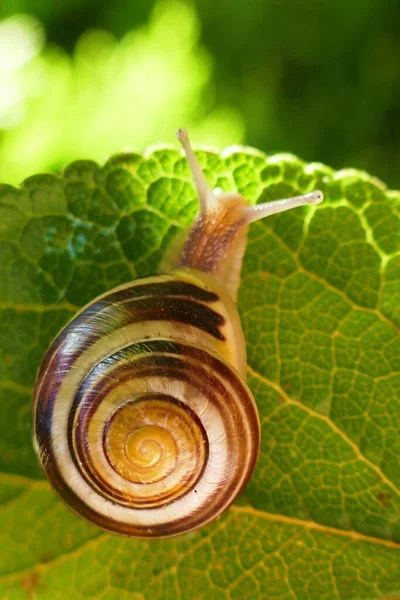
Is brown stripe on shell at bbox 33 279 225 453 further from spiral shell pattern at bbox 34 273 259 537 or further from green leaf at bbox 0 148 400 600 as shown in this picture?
green leaf at bbox 0 148 400 600

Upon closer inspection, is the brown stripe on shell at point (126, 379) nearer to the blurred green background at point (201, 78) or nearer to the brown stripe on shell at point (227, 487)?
the brown stripe on shell at point (227, 487)

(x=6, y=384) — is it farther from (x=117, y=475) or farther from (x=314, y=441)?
(x=314, y=441)

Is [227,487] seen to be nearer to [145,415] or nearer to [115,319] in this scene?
[145,415]

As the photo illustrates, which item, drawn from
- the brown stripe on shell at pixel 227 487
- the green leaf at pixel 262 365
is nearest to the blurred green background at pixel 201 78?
the green leaf at pixel 262 365

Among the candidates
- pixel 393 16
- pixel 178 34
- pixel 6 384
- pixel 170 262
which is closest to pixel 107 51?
pixel 178 34

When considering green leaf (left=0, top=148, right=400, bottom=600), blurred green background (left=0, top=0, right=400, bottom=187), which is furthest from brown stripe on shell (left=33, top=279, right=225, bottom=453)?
blurred green background (left=0, top=0, right=400, bottom=187)

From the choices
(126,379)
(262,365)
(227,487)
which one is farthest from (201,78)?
(227,487)
